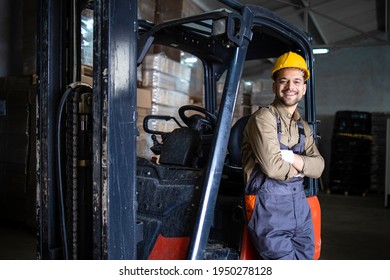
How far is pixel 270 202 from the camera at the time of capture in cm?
223

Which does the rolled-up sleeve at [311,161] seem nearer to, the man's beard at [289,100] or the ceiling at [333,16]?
the man's beard at [289,100]

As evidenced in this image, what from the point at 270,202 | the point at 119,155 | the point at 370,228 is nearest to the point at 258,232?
the point at 270,202

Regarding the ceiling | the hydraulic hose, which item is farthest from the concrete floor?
the ceiling

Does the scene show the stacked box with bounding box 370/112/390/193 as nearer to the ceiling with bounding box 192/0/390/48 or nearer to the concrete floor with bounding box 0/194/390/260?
the ceiling with bounding box 192/0/390/48

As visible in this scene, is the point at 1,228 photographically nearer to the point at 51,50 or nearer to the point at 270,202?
the point at 51,50

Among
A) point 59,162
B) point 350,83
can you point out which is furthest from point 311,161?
point 350,83

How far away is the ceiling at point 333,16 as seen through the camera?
31.4 ft

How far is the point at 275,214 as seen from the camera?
2.23m

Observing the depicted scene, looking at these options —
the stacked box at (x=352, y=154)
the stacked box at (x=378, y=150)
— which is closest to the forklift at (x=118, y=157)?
the stacked box at (x=352, y=154)

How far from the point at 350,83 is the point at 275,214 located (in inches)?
442

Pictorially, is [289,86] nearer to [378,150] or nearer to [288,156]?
[288,156]

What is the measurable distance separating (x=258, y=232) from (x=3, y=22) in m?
5.93

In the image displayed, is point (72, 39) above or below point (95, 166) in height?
above

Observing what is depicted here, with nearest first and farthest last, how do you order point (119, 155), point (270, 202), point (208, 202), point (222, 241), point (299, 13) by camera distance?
point (119, 155), point (208, 202), point (270, 202), point (222, 241), point (299, 13)
